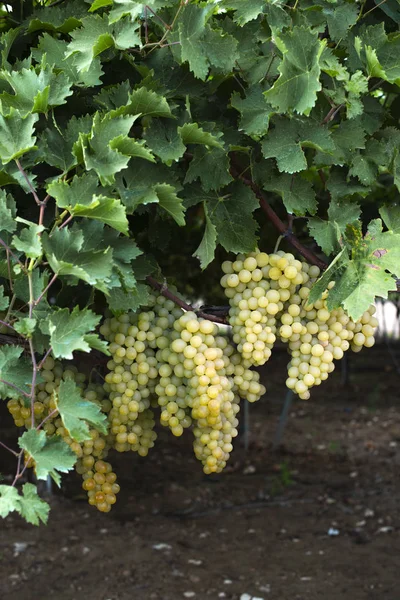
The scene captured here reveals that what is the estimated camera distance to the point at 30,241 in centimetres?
128

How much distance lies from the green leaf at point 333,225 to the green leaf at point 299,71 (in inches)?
10.9

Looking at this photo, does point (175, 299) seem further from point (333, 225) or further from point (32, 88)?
point (32, 88)

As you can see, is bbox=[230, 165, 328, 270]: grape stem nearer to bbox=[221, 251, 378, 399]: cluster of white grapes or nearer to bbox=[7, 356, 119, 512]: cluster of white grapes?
bbox=[221, 251, 378, 399]: cluster of white grapes

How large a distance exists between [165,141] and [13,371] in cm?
55

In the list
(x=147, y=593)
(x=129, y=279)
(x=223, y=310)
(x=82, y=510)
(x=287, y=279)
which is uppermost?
(x=129, y=279)

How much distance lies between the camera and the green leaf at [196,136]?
4.54 feet

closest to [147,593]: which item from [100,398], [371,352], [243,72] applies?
[100,398]

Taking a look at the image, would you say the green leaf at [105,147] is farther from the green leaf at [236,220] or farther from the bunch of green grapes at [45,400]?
the bunch of green grapes at [45,400]

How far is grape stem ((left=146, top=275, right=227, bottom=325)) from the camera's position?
1.67m

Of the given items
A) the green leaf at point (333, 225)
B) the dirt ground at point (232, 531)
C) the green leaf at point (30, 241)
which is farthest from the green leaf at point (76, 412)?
the dirt ground at point (232, 531)

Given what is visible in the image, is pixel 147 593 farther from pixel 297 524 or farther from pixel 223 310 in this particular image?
pixel 223 310

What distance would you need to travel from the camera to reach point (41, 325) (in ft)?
4.23

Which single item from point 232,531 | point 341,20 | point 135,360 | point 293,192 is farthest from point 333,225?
point 232,531

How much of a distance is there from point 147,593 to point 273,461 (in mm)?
2614
